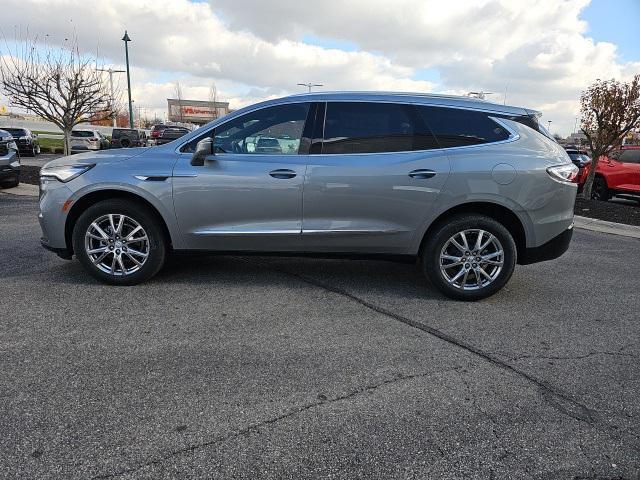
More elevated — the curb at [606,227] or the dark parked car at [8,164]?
the dark parked car at [8,164]

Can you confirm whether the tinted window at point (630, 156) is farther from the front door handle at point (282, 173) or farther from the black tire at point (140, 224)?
the black tire at point (140, 224)

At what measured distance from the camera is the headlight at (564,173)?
4293mm

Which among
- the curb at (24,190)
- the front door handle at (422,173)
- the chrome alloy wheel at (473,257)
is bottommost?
the curb at (24,190)

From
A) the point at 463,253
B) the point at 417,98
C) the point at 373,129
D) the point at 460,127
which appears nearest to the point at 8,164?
the point at 373,129

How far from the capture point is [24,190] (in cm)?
1153

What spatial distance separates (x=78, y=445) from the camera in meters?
2.31

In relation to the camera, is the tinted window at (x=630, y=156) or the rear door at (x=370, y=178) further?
the tinted window at (x=630, y=156)

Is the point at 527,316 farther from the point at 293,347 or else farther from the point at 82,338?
the point at 82,338

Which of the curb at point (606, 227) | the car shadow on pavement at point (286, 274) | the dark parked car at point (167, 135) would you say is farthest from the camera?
the dark parked car at point (167, 135)

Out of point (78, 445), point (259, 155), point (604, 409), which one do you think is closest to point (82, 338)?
point (78, 445)

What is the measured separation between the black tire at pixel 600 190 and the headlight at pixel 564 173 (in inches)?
411

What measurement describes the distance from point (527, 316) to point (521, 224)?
0.83m

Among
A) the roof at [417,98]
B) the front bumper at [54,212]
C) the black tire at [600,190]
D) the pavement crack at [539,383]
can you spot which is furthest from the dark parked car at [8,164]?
the black tire at [600,190]

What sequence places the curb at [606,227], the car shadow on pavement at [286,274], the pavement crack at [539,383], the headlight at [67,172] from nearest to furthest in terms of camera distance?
the pavement crack at [539,383] < the headlight at [67,172] < the car shadow on pavement at [286,274] < the curb at [606,227]
